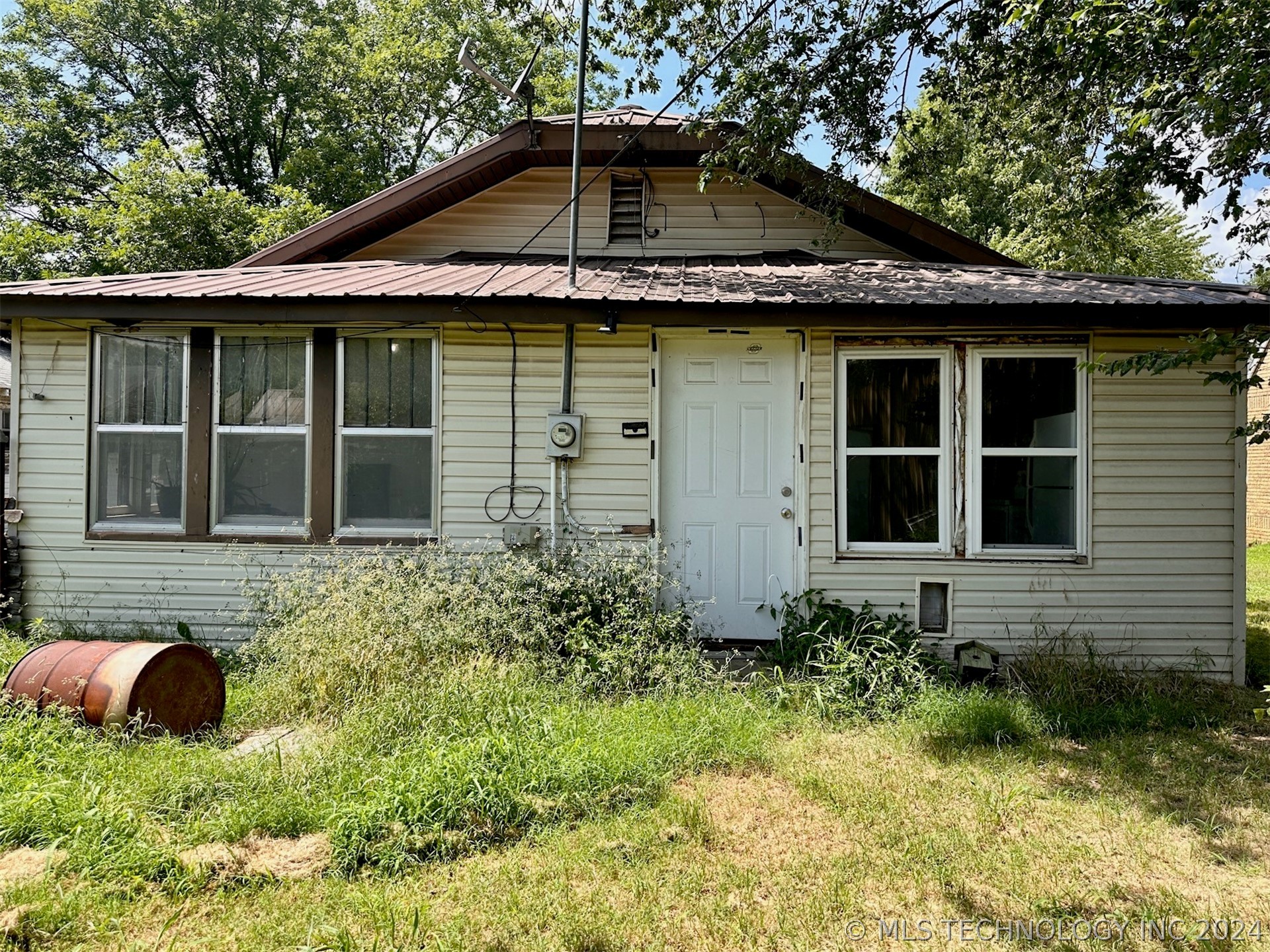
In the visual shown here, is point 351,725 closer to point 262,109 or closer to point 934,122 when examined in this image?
point 934,122

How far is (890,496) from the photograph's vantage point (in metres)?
5.89

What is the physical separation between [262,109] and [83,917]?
2702 cm

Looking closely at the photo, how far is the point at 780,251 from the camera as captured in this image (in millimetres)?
7746

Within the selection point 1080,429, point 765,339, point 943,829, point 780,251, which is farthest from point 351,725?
point 780,251

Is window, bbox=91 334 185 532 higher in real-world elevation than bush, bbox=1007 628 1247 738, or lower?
higher

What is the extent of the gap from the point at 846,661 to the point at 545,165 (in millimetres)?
5905

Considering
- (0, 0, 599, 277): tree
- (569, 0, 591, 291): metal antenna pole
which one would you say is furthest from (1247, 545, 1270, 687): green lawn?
(0, 0, 599, 277): tree

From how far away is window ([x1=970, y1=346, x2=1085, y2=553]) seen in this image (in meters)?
5.78

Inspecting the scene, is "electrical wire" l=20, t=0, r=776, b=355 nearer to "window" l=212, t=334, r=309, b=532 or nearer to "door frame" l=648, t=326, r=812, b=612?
"window" l=212, t=334, r=309, b=532

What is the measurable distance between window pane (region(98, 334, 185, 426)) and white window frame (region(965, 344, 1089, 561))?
6.45 m

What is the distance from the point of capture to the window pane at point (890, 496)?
5.87 m

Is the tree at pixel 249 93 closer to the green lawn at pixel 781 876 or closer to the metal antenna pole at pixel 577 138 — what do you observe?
the metal antenna pole at pixel 577 138

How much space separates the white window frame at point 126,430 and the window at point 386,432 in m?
1.29

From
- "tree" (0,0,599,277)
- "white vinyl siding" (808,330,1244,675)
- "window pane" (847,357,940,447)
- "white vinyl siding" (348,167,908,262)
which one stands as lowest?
"white vinyl siding" (808,330,1244,675)
